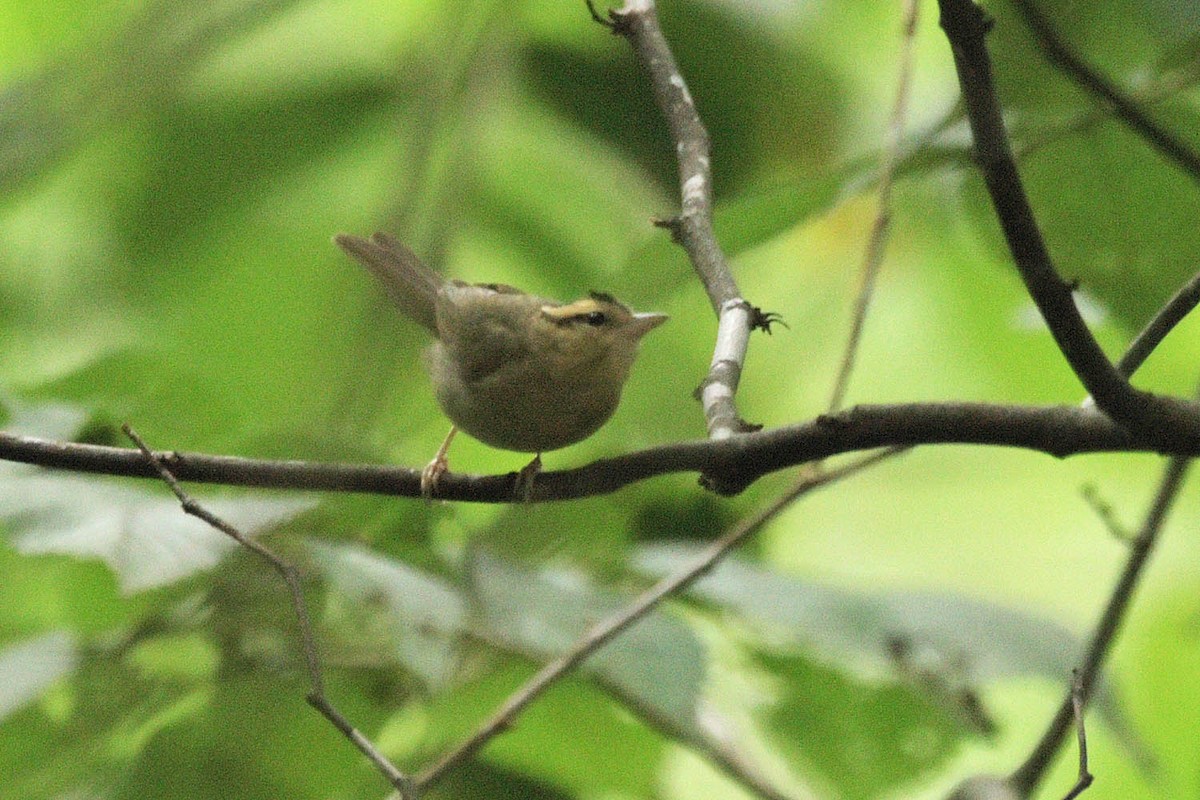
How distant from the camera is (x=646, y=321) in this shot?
2.81 meters

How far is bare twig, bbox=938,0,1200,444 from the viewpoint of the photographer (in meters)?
1.41

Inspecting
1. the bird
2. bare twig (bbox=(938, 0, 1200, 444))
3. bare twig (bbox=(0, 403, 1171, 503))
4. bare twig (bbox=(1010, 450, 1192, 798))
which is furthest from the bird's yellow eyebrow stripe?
bare twig (bbox=(938, 0, 1200, 444))

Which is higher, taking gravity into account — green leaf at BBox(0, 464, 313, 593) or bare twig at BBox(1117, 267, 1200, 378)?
bare twig at BBox(1117, 267, 1200, 378)

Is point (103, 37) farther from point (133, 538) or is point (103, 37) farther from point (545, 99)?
point (545, 99)

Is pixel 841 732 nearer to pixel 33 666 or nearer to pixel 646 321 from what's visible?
pixel 646 321

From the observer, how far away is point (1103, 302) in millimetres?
2492

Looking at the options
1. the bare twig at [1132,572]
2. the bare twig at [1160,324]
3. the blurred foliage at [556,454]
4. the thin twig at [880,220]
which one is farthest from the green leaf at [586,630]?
the bare twig at [1160,324]

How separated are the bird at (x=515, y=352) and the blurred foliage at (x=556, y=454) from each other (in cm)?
15

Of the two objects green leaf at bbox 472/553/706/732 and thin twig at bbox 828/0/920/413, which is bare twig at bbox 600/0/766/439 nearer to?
thin twig at bbox 828/0/920/413

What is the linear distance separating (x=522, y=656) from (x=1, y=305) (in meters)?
2.91

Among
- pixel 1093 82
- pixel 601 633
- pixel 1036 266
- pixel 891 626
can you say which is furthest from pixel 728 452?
pixel 891 626

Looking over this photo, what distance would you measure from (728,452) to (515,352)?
3.85ft

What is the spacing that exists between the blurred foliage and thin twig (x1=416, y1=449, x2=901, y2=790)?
0.22ft

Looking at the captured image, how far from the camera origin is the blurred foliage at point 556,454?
2.51 meters
